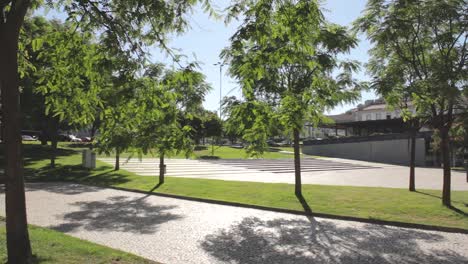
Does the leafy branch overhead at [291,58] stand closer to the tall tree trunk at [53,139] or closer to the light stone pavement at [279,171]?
the light stone pavement at [279,171]

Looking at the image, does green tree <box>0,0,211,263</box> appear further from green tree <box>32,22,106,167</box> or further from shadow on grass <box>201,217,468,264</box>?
shadow on grass <box>201,217,468,264</box>

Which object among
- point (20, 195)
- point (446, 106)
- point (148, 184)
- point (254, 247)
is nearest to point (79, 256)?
point (20, 195)

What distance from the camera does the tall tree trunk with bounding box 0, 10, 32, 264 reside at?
5270mm

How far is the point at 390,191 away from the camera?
638 inches

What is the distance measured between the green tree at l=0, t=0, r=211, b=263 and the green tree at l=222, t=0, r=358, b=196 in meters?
0.90

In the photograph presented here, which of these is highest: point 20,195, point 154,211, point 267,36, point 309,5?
point 309,5

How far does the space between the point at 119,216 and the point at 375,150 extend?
40.2 metres

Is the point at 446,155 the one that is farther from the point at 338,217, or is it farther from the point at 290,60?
the point at 290,60

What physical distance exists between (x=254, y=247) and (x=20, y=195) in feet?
13.8

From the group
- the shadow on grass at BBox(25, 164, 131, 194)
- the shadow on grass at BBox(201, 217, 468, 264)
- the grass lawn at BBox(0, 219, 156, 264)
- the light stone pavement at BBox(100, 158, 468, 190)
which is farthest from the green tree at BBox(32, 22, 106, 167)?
the light stone pavement at BBox(100, 158, 468, 190)

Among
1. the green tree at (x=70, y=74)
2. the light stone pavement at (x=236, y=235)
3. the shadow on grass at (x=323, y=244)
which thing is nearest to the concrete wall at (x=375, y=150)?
the light stone pavement at (x=236, y=235)

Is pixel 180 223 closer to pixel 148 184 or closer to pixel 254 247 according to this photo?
pixel 254 247

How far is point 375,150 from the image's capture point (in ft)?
153

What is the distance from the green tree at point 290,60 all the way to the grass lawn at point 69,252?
3.20 metres
